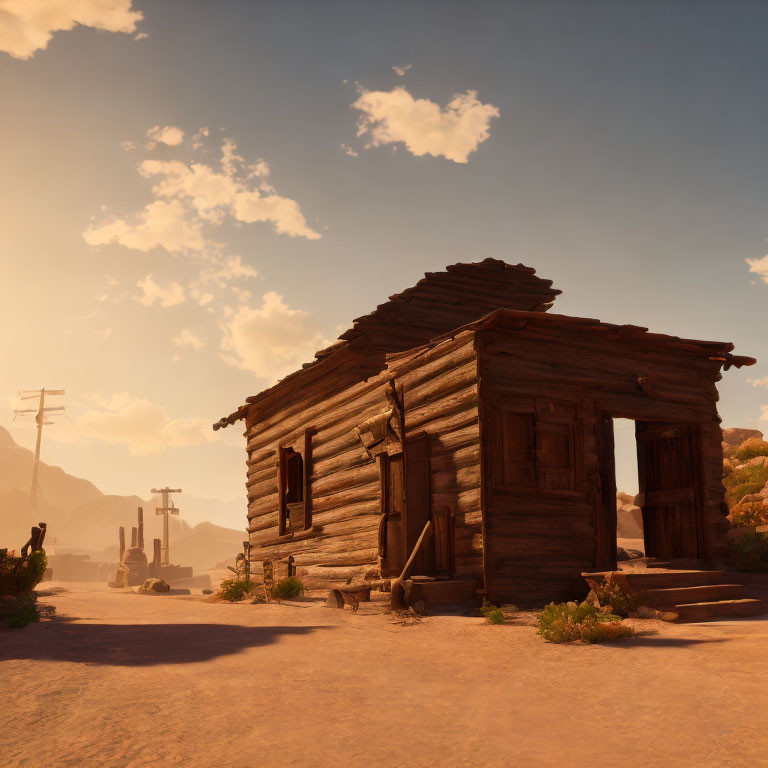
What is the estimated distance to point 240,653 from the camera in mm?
6891

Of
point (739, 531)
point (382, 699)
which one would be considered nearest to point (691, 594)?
point (739, 531)

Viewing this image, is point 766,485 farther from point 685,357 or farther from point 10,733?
point 10,733

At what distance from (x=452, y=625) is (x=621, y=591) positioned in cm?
219

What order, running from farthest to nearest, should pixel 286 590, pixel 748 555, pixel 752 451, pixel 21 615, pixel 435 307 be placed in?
pixel 752 451, pixel 435 307, pixel 286 590, pixel 748 555, pixel 21 615

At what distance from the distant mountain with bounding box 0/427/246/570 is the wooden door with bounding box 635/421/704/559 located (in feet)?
413

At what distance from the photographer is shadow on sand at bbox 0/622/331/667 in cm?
A: 655

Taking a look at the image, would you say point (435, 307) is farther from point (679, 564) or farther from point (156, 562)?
point (156, 562)

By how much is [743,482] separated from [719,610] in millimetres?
19077

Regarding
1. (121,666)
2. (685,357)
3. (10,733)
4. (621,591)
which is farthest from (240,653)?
(685,357)

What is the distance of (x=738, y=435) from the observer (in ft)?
151

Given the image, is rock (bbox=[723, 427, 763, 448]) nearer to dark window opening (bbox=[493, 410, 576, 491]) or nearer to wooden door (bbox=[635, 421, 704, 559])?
wooden door (bbox=[635, 421, 704, 559])

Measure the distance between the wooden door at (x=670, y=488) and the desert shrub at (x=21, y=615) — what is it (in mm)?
9823

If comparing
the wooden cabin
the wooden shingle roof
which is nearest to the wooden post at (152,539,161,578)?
the wooden shingle roof

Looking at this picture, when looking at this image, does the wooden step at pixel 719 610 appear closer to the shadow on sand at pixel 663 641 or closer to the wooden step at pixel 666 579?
the wooden step at pixel 666 579
